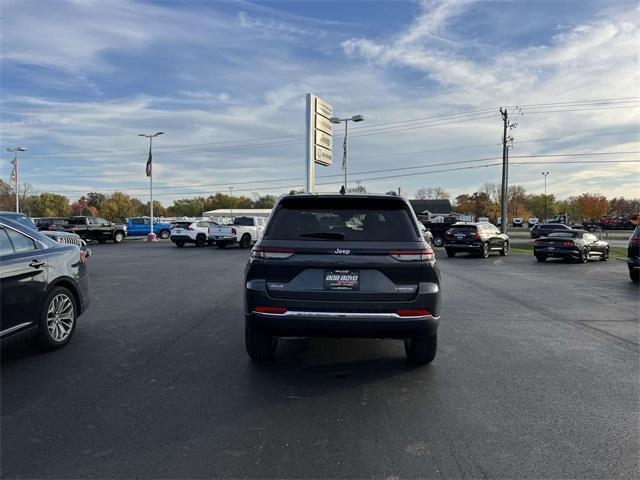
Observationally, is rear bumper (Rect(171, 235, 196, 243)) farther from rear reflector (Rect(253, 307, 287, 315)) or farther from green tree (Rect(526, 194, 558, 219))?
green tree (Rect(526, 194, 558, 219))

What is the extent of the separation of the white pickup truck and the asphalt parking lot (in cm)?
2046

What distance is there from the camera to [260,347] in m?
5.14

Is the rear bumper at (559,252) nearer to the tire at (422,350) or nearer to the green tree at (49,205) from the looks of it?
the tire at (422,350)

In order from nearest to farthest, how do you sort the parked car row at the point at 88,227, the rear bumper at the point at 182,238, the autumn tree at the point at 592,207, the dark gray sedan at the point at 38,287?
the dark gray sedan at the point at 38,287, the rear bumper at the point at 182,238, the parked car row at the point at 88,227, the autumn tree at the point at 592,207

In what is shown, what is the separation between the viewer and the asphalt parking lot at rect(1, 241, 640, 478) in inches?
123

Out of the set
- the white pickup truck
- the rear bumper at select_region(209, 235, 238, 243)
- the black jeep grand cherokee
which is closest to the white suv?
the white pickup truck

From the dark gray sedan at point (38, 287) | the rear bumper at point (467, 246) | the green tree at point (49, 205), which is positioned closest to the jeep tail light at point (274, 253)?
the dark gray sedan at point (38, 287)

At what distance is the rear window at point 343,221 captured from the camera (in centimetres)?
457

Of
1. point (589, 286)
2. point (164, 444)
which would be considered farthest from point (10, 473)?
point (589, 286)

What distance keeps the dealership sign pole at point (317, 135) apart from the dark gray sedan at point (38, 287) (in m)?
18.1

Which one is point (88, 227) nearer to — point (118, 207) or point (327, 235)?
point (327, 235)

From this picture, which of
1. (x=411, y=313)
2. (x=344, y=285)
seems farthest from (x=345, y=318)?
(x=411, y=313)

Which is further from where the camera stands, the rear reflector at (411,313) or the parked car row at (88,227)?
the parked car row at (88,227)

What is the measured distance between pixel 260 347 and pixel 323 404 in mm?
1255
